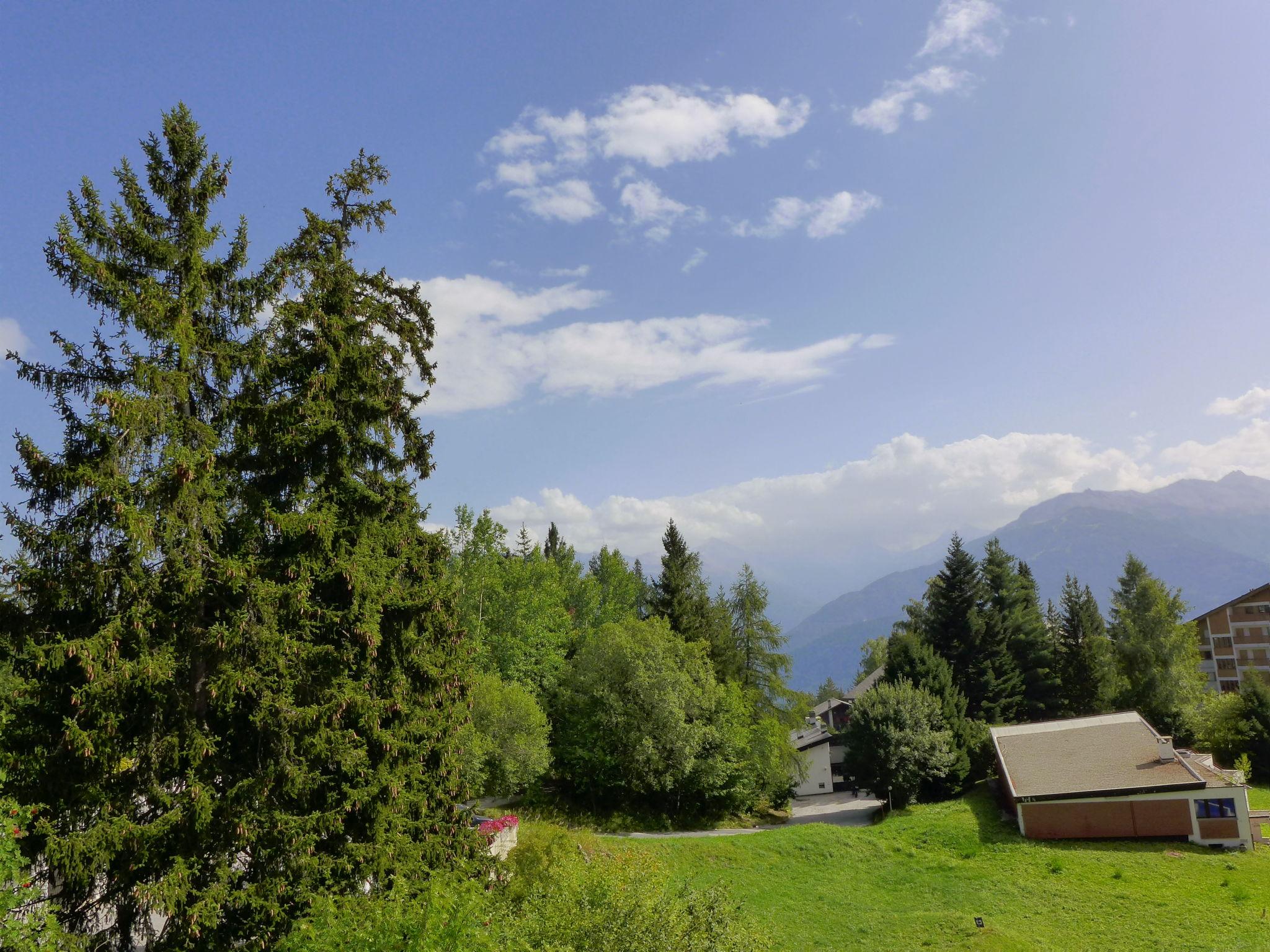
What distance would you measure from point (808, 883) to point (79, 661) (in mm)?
25034

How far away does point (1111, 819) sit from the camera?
32.7 metres

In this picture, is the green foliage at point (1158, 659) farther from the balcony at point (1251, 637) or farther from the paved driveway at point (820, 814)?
the balcony at point (1251, 637)

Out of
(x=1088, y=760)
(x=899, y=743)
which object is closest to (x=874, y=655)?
(x=899, y=743)

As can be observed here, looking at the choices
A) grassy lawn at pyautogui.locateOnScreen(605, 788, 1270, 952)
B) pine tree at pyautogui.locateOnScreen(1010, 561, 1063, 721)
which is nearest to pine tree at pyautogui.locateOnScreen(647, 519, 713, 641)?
grassy lawn at pyautogui.locateOnScreen(605, 788, 1270, 952)

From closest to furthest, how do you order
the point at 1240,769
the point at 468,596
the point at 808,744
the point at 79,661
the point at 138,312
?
1. the point at 79,661
2. the point at 138,312
3. the point at 1240,769
4. the point at 468,596
5. the point at 808,744

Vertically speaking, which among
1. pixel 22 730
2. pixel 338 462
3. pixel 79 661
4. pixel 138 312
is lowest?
pixel 22 730

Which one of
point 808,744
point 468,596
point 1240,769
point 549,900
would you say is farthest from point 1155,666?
point 549,900

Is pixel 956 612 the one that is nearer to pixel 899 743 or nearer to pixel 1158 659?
pixel 1158 659

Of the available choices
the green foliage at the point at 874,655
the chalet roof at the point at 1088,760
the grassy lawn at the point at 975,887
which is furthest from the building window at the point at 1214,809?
the green foliage at the point at 874,655

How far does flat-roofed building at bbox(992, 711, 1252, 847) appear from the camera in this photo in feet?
103

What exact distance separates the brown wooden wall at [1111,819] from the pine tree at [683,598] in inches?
785

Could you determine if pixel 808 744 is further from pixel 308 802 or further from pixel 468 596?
pixel 308 802

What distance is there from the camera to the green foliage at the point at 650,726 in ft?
125

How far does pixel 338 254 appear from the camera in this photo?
1742 centimetres
